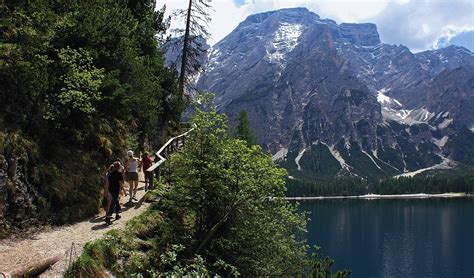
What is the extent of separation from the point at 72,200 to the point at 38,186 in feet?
5.16

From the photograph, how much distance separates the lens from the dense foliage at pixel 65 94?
49.8 ft

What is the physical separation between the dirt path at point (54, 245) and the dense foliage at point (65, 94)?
0.93 meters

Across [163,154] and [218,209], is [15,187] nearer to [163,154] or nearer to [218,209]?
[218,209]

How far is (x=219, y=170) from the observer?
14633 mm

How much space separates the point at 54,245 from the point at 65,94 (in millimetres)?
6142

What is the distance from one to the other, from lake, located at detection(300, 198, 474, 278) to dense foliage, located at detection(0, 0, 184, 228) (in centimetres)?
7402

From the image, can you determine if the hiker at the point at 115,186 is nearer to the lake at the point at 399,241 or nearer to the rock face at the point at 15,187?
the rock face at the point at 15,187

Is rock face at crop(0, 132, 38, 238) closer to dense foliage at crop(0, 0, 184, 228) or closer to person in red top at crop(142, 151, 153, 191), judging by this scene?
dense foliage at crop(0, 0, 184, 228)

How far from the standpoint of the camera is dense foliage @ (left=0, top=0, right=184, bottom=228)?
49.8ft

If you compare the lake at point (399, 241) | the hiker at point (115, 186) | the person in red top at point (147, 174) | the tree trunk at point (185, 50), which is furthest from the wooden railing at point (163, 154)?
the lake at point (399, 241)

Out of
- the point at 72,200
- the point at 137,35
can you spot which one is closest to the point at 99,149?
the point at 72,200

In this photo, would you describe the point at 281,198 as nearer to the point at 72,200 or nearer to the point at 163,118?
the point at 72,200

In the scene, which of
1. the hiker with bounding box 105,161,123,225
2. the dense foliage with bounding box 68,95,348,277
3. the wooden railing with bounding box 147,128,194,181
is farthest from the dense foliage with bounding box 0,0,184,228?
the dense foliage with bounding box 68,95,348,277

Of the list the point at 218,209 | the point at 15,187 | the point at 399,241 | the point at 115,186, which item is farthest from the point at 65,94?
the point at 399,241
